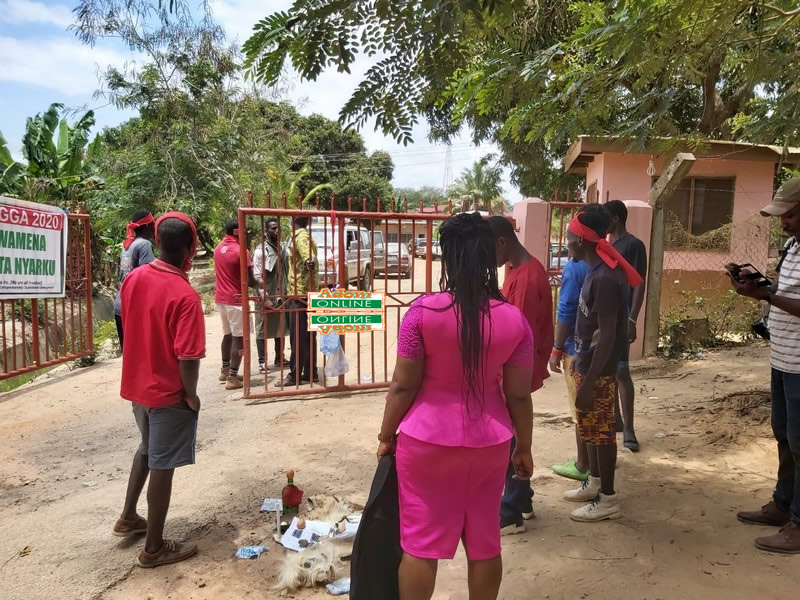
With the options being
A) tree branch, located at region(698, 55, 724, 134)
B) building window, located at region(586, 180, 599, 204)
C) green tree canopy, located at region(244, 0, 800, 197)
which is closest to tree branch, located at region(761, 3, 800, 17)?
green tree canopy, located at region(244, 0, 800, 197)

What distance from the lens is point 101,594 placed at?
2744mm

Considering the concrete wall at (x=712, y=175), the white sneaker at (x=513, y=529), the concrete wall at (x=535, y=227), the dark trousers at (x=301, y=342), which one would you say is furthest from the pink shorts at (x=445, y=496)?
the concrete wall at (x=712, y=175)

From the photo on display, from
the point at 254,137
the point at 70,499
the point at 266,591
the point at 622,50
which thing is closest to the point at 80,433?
the point at 70,499

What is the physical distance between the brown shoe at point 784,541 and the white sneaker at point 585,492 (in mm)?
869

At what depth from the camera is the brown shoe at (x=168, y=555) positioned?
9.62ft

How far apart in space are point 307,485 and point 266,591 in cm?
115

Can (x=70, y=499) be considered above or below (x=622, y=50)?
below

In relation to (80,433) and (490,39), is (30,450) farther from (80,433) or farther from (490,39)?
(490,39)

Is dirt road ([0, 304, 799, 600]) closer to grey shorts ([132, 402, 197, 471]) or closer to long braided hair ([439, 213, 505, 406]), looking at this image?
grey shorts ([132, 402, 197, 471])

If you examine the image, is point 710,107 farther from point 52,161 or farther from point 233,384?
point 52,161

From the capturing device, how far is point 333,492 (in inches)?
149

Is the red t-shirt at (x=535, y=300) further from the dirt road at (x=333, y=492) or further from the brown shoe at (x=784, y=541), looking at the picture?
the brown shoe at (x=784, y=541)

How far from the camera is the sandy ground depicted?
109 inches

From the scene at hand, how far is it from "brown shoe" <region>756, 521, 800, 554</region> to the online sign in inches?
146
